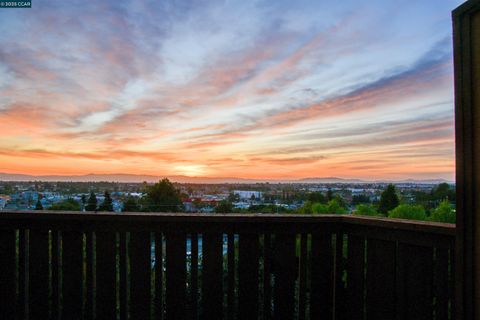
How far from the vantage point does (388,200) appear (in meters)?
4.60

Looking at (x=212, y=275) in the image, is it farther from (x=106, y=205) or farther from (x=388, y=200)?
(x=388, y=200)

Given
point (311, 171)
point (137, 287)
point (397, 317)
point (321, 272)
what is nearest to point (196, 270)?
point (137, 287)

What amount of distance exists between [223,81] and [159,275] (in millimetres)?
3649

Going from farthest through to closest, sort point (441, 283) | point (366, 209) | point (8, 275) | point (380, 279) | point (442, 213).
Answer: point (366, 209) → point (442, 213) → point (8, 275) → point (380, 279) → point (441, 283)

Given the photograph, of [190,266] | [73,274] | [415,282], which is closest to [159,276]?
[190,266]

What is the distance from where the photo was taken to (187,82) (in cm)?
515

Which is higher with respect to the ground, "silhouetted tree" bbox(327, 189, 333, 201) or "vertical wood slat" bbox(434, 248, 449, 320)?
"silhouetted tree" bbox(327, 189, 333, 201)

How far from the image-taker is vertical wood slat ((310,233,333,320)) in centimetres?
221

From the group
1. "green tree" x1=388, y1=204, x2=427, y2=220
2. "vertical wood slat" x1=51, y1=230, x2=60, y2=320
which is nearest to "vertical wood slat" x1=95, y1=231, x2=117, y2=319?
"vertical wood slat" x1=51, y1=230, x2=60, y2=320

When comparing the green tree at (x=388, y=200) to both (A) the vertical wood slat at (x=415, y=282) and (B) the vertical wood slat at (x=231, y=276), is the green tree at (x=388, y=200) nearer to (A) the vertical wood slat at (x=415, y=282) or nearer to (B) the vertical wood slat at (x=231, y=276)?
(A) the vertical wood slat at (x=415, y=282)

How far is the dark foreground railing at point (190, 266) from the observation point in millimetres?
2193

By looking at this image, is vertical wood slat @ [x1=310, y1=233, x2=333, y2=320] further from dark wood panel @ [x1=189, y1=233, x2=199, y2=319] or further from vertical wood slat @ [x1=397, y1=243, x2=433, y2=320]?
dark wood panel @ [x1=189, y1=233, x2=199, y2=319]

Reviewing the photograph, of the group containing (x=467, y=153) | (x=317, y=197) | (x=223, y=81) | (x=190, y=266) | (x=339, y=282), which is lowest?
(x=339, y=282)

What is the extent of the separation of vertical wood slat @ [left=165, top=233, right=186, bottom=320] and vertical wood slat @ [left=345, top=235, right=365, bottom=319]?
111cm
